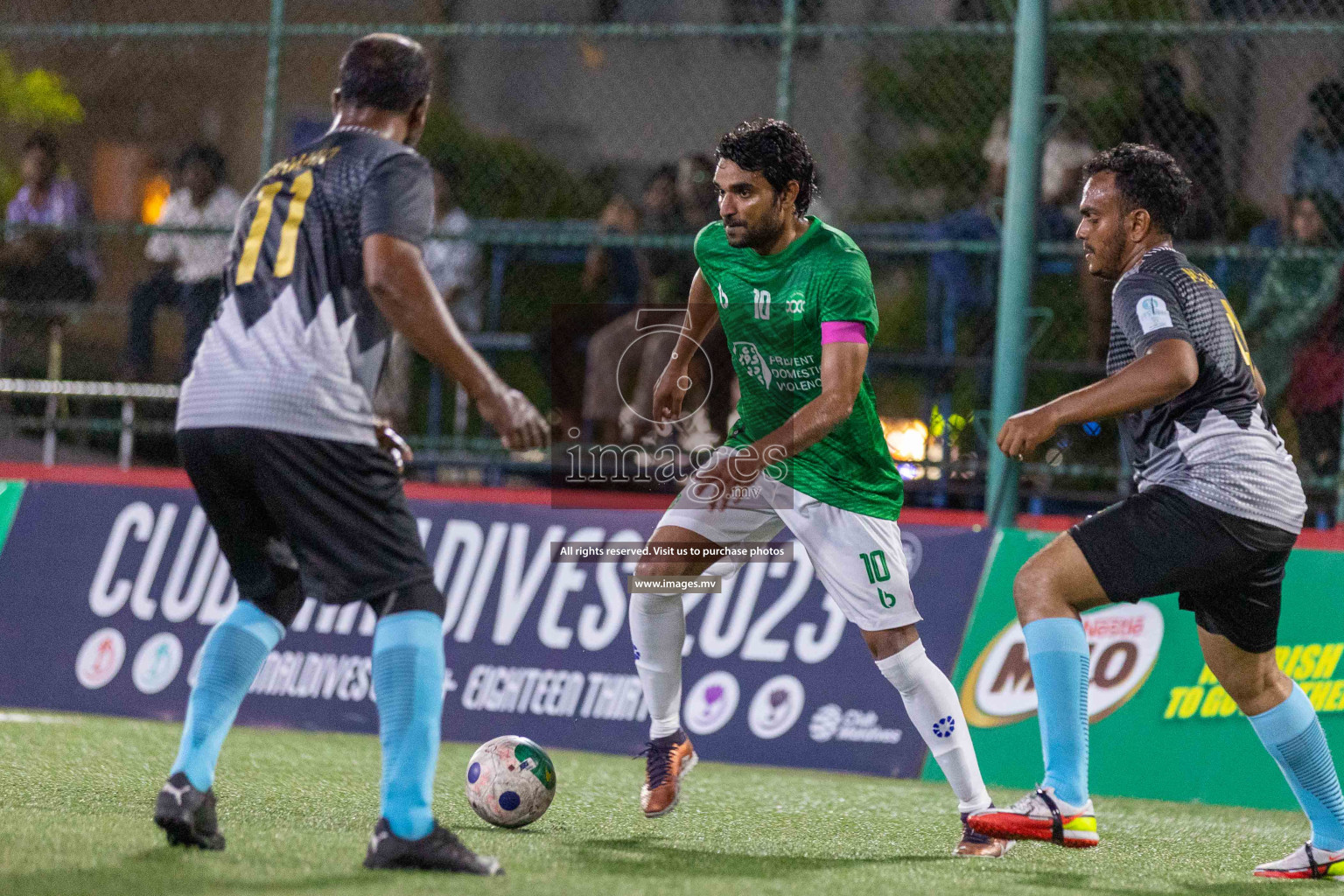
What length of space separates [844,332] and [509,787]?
174 cm

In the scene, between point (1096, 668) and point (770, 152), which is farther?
point (1096, 668)

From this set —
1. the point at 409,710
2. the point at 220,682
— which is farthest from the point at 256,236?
the point at 409,710

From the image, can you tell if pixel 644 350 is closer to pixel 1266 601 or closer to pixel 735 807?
pixel 735 807

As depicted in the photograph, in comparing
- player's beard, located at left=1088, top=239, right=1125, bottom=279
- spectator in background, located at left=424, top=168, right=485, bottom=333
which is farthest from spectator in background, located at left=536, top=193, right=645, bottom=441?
player's beard, located at left=1088, top=239, right=1125, bottom=279

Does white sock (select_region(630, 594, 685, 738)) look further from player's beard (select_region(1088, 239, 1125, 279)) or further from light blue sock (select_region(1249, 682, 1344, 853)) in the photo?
light blue sock (select_region(1249, 682, 1344, 853))

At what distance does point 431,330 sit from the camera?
4090 mm

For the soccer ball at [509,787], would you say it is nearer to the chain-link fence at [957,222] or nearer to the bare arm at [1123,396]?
the bare arm at [1123,396]

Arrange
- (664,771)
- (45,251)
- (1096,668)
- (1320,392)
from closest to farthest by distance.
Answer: (664,771) → (1096,668) → (1320,392) → (45,251)

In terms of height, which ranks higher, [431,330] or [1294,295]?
[1294,295]

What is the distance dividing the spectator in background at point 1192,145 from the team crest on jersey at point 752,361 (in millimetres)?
3749

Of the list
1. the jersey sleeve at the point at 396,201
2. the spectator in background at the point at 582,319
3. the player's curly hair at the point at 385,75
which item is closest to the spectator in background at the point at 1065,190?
the spectator in background at the point at 582,319

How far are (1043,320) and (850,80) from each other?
36.8ft

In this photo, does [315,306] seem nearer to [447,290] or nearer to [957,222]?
[447,290]

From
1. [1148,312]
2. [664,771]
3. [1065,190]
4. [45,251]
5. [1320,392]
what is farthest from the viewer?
[45,251]
